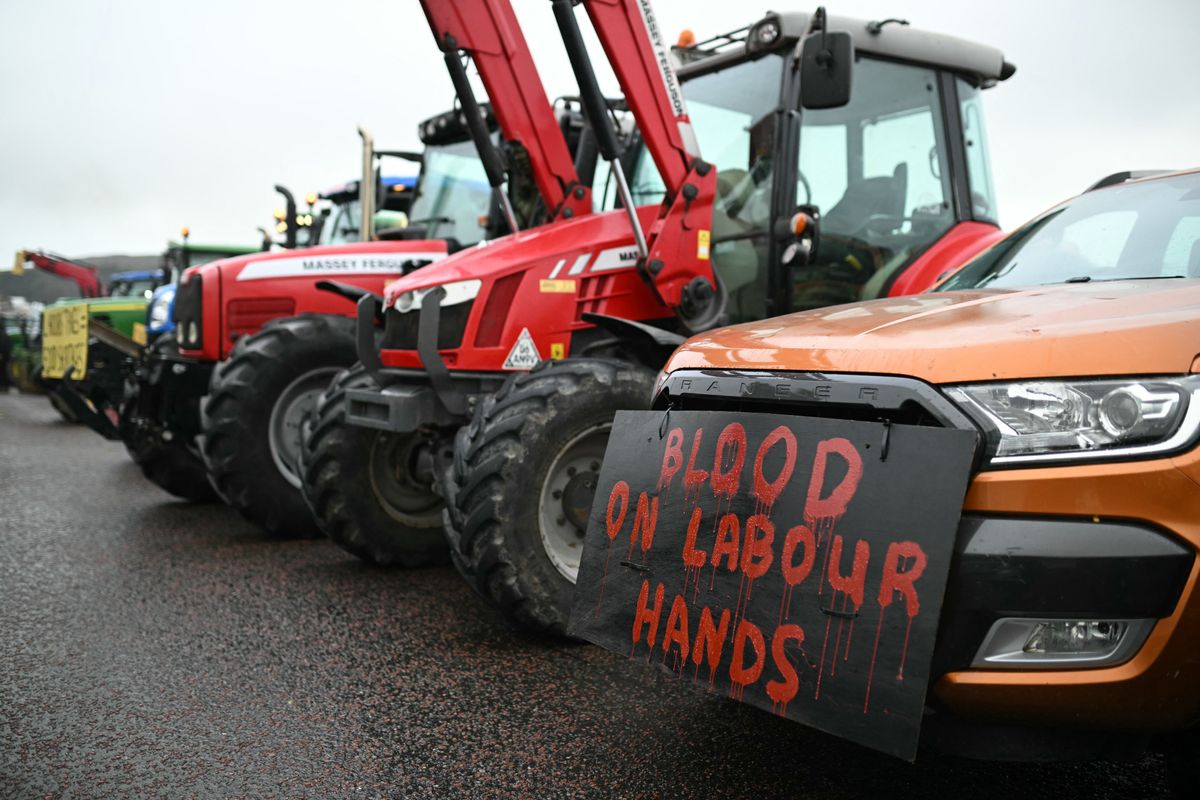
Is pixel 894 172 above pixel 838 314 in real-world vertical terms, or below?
above

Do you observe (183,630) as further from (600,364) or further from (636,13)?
(636,13)

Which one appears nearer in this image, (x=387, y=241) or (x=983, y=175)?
(x=983, y=175)

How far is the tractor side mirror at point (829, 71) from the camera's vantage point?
422 centimetres

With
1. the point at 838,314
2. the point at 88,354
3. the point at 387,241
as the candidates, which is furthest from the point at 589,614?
the point at 88,354

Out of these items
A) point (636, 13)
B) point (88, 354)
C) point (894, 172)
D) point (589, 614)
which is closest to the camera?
point (589, 614)

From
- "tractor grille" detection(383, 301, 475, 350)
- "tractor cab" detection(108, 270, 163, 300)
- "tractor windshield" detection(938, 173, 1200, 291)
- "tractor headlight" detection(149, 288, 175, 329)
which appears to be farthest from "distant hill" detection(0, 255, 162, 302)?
"tractor windshield" detection(938, 173, 1200, 291)

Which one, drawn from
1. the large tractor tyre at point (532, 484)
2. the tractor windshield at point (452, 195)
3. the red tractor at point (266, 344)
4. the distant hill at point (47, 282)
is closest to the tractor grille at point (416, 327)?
the large tractor tyre at point (532, 484)

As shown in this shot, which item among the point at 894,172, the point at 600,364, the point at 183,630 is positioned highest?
the point at 894,172

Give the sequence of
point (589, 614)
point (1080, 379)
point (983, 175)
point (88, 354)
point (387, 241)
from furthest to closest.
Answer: point (88, 354), point (387, 241), point (983, 175), point (589, 614), point (1080, 379)

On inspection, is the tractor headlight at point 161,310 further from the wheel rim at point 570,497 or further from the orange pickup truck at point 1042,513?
the orange pickup truck at point 1042,513

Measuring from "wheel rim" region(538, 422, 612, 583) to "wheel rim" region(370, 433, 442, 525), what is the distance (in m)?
1.50

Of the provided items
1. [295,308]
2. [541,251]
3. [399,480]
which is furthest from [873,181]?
[295,308]

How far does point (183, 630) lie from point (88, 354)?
4.87m

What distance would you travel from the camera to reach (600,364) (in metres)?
4.13
